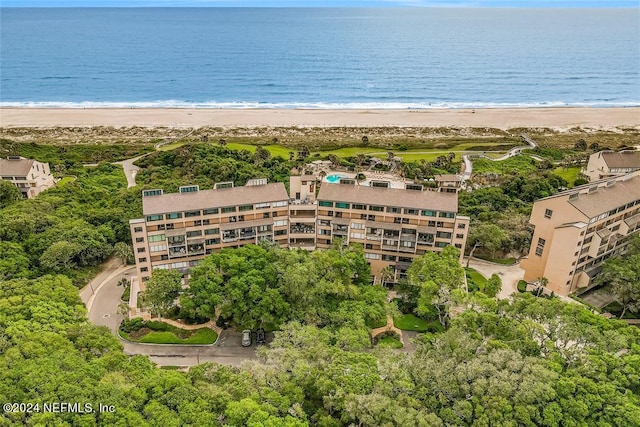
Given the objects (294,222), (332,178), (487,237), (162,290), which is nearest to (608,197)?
(487,237)

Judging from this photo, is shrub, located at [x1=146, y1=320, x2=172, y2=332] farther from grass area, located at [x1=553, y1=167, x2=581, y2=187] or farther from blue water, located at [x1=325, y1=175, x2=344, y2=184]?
grass area, located at [x1=553, y1=167, x2=581, y2=187]

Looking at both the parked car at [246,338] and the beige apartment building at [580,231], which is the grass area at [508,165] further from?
the parked car at [246,338]

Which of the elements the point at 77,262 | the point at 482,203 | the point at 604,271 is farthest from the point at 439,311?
the point at 77,262

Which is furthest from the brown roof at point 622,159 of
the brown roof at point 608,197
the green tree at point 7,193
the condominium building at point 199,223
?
the green tree at point 7,193

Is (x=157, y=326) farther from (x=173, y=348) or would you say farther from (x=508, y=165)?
(x=508, y=165)

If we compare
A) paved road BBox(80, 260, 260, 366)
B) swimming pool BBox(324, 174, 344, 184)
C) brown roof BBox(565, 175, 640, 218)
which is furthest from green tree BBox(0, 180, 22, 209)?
brown roof BBox(565, 175, 640, 218)

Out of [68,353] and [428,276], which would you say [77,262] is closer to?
[68,353]
